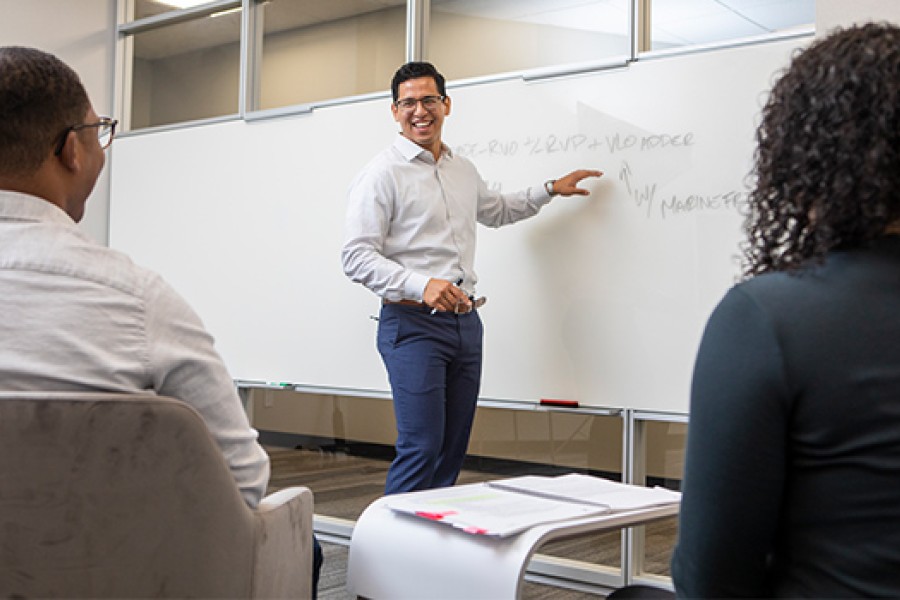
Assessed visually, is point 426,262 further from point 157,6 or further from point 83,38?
point 83,38

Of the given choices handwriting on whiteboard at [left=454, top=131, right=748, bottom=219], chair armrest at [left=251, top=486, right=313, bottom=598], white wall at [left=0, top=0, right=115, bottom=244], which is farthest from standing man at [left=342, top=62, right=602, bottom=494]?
white wall at [left=0, top=0, right=115, bottom=244]

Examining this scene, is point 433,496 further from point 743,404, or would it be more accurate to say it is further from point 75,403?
point 743,404

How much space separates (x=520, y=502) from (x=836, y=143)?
964mm

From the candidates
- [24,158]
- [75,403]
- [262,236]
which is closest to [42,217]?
[24,158]

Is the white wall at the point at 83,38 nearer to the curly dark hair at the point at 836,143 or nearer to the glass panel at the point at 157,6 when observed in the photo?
the glass panel at the point at 157,6

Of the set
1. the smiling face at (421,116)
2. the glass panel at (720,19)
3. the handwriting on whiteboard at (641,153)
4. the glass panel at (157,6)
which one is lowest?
the handwriting on whiteboard at (641,153)

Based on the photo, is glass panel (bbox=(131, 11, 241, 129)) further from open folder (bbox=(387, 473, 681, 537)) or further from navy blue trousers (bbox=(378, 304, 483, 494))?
open folder (bbox=(387, 473, 681, 537))

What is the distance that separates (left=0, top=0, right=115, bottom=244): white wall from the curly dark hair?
4226mm

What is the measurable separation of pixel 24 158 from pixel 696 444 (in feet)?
3.18

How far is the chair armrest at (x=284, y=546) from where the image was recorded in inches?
53.5

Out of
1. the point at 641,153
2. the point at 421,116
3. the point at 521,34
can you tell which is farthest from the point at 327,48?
the point at 641,153

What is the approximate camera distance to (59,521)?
1145 millimetres

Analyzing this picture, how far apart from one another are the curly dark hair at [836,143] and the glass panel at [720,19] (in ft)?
6.86

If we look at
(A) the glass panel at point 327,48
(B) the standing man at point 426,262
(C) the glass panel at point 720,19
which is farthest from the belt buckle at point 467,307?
(A) the glass panel at point 327,48
